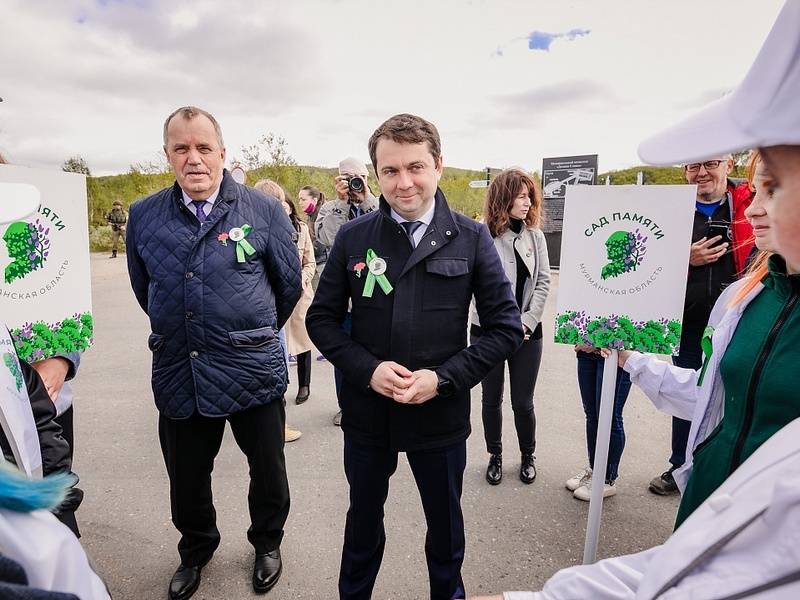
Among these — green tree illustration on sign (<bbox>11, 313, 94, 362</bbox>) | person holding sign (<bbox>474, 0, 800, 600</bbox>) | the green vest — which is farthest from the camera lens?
person holding sign (<bbox>474, 0, 800, 600</bbox>)

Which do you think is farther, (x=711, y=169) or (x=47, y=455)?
(x=711, y=169)

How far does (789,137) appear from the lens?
540 millimetres

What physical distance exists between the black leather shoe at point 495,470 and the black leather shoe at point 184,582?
1800 millimetres

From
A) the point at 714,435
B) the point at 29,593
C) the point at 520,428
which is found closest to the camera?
the point at 29,593

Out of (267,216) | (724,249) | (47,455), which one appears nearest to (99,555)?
(47,455)

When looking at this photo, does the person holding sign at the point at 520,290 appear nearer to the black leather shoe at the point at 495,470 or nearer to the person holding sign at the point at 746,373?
the black leather shoe at the point at 495,470

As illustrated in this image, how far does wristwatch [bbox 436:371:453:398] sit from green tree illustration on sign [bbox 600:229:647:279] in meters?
0.91

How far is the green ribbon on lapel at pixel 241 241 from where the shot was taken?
2.09m

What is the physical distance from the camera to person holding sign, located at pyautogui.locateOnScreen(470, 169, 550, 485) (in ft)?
9.88

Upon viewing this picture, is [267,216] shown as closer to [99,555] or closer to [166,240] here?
[166,240]

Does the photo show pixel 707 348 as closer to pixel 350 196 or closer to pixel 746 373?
pixel 746 373

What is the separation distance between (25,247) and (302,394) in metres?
2.98

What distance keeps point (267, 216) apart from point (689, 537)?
2033 mm

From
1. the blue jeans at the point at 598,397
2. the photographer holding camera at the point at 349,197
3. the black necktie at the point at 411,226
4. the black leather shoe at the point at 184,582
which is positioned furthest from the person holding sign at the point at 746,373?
the photographer holding camera at the point at 349,197
